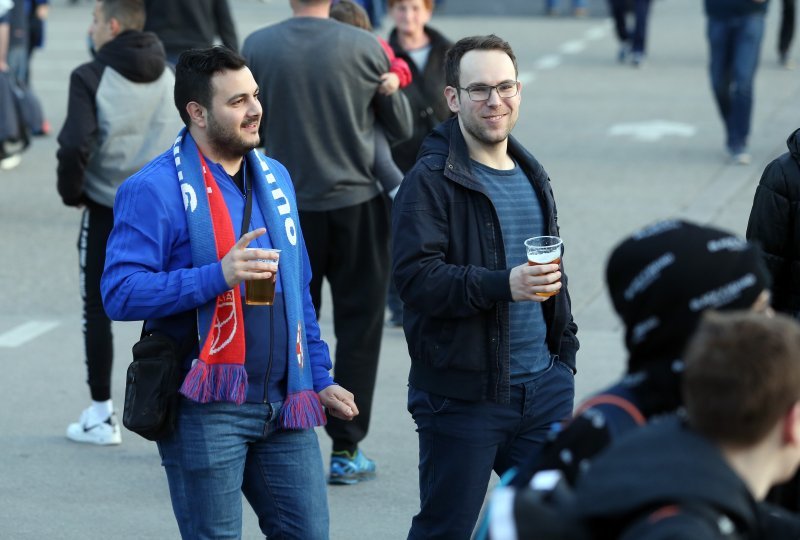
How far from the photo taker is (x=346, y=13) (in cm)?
678

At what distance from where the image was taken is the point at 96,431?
6613 millimetres

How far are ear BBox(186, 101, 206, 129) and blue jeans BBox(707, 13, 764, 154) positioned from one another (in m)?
8.50

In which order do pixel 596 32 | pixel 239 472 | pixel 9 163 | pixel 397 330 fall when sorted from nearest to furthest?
pixel 239 472
pixel 397 330
pixel 9 163
pixel 596 32

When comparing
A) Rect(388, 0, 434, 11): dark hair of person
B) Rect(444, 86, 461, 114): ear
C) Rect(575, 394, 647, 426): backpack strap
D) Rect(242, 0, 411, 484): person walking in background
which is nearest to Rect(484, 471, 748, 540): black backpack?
Rect(575, 394, 647, 426): backpack strap

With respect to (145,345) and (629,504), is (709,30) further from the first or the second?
(629,504)

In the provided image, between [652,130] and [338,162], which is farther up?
[338,162]

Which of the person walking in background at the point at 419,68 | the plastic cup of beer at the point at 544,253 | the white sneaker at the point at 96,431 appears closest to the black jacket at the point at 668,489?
the plastic cup of beer at the point at 544,253

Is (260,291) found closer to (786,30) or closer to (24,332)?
(24,332)

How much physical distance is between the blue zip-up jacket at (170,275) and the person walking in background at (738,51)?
27.9 feet

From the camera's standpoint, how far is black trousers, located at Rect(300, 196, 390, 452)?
20.0 ft

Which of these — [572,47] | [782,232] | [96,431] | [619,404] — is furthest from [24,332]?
[572,47]

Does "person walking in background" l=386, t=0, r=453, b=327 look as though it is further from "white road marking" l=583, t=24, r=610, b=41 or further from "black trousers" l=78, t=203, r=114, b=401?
"white road marking" l=583, t=24, r=610, b=41

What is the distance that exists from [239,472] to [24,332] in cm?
460

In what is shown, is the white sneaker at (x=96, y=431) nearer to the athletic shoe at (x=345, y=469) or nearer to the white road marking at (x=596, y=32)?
the athletic shoe at (x=345, y=469)
